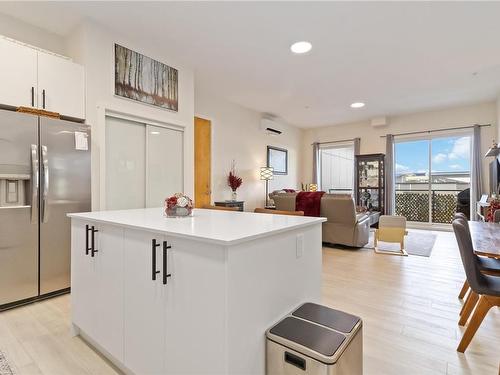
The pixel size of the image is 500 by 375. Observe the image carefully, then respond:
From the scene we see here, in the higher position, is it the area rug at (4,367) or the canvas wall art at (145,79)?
the canvas wall art at (145,79)

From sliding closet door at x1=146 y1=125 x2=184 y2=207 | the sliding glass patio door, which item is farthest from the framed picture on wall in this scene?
sliding closet door at x1=146 y1=125 x2=184 y2=207

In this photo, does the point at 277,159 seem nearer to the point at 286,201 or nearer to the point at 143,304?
the point at 286,201

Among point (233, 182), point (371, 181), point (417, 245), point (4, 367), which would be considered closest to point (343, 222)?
point (417, 245)

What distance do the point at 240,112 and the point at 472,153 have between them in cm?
519

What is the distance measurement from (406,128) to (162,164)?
602 cm

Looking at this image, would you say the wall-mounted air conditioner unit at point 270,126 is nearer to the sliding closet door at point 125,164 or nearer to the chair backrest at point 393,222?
the chair backrest at point 393,222

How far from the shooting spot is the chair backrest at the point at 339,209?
418 cm

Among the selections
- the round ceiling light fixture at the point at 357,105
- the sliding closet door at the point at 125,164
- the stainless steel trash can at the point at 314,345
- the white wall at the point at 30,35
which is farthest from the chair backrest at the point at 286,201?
the white wall at the point at 30,35

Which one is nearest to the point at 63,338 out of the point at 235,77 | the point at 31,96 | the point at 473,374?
the point at 31,96

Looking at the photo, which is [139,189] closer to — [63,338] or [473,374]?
[63,338]

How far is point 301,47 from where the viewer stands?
3.36 metres

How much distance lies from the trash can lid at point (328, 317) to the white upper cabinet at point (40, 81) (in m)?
2.90

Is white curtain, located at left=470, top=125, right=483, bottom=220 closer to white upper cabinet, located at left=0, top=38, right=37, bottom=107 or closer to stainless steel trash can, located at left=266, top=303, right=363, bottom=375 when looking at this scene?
stainless steel trash can, located at left=266, top=303, right=363, bottom=375

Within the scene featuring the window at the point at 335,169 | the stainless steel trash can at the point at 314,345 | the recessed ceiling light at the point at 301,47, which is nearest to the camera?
the stainless steel trash can at the point at 314,345
